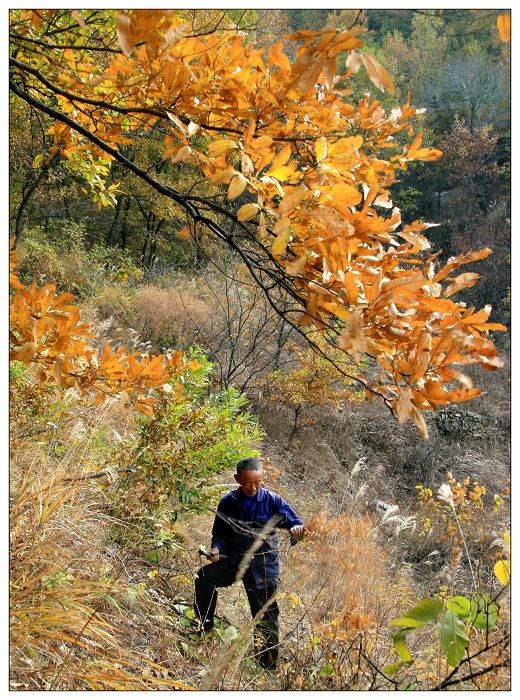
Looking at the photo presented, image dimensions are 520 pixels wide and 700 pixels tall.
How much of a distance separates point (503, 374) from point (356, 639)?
35.5ft

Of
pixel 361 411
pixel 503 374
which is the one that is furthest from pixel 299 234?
pixel 503 374

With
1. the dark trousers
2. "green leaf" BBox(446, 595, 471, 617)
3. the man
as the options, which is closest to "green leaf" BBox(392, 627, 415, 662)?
"green leaf" BBox(446, 595, 471, 617)

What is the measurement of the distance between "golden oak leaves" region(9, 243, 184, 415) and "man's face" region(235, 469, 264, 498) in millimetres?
1130

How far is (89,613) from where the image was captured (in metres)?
2.01

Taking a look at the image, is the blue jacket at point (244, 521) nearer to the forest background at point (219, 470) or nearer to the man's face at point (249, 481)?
the man's face at point (249, 481)

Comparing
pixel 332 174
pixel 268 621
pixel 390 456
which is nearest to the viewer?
pixel 332 174

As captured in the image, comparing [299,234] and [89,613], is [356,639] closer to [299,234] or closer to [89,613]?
[89,613]

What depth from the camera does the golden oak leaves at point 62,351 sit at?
4.41 feet

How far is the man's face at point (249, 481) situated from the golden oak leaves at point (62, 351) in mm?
1130

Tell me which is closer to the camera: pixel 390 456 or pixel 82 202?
pixel 390 456

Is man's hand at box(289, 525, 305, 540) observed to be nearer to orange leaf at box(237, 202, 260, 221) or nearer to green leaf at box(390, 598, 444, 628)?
green leaf at box(390, 598, 444, 628)

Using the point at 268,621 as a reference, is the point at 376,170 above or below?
above

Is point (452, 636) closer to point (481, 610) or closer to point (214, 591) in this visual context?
point (481, 610)

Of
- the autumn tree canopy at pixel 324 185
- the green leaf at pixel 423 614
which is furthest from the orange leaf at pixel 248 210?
the green leaf at pixel 423 614
